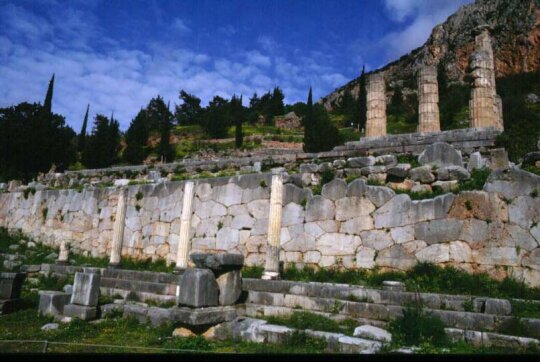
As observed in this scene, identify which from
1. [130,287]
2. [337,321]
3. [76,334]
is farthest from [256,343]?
[130,287]

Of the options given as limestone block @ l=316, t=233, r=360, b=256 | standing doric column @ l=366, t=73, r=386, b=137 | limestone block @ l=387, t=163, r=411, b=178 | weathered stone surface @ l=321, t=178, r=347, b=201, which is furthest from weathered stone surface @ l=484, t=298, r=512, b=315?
standing doric column @ l=366, t=73, r=386, b=137

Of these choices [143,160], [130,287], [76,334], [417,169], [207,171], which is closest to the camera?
[76,334]

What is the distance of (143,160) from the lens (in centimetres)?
4562

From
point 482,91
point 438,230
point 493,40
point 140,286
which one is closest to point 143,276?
point 140,286

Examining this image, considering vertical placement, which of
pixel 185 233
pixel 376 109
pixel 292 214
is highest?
pixel 376 109

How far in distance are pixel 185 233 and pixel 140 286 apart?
1.71 meters

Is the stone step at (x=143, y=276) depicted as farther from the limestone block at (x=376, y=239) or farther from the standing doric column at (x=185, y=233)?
the limestone block at (x=376, y=239)

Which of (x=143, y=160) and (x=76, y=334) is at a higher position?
(x=143, y=160)

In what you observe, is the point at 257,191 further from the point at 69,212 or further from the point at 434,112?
the point at 69,212

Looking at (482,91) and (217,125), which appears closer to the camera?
(482,91)

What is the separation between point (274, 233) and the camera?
9.94 meters

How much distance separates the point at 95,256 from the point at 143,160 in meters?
31.4

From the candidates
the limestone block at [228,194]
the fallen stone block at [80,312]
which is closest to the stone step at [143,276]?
the fallen stone block at [80,312]

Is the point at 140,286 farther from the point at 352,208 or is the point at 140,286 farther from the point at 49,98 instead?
the point at 49,98
